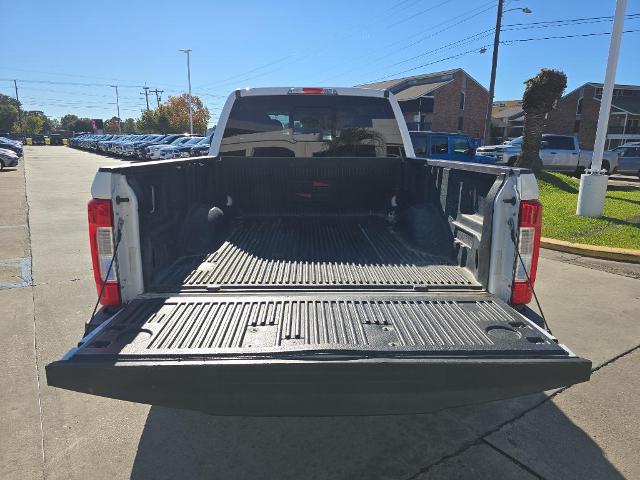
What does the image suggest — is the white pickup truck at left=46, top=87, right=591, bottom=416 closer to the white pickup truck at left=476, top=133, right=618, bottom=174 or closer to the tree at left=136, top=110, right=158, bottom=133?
the white pickup truck at left=476, top=133, right=618, bottom=174

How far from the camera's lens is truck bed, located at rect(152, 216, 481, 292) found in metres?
2.98

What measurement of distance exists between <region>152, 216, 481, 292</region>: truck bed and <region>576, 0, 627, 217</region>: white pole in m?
6.99

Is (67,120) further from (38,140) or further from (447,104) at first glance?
(447,104)

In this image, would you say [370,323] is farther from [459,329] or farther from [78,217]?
[78,217]

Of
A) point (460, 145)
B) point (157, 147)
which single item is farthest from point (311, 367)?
point (157, 147)

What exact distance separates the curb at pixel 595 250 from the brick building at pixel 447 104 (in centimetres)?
4254

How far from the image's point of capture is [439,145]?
15.4 m

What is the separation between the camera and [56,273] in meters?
6.38

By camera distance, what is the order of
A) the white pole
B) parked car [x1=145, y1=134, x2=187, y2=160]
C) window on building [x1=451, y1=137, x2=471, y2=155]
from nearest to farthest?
the white pole, window on building [x1=451, y1=137, x2=471, y2=155], parked car [x1=145, y1=134, x2=187, y2=160]

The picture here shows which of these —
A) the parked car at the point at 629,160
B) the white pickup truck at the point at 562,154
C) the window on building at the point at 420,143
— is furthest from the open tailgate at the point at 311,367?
the parked car at the point at 629,160

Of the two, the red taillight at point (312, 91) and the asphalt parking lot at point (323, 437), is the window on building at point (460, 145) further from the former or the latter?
the asphalt parking lot at point (323, 437)

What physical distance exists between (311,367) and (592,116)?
5600 cm

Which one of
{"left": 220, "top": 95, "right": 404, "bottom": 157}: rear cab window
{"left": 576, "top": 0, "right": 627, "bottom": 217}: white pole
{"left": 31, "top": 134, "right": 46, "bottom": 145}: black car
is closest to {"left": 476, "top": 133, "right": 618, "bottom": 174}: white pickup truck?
{"left": 576, "top": 0, "right": 627, "bottom": 217}: white pole

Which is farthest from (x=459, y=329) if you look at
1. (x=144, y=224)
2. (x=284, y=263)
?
(x=144, y=224)
